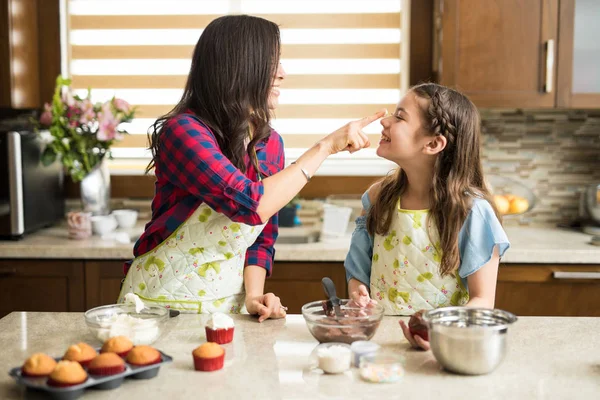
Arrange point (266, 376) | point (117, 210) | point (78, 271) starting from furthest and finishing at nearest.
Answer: point (117, 210), point (78, 271), point (266, 376)

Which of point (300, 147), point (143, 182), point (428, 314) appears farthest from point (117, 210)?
point (428, 314)

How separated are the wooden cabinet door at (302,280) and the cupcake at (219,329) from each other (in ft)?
4.49

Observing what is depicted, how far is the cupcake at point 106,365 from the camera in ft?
4.09

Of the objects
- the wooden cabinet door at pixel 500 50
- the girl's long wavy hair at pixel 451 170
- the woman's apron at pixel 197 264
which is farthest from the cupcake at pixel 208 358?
the wooden cabinet door at pixel 500 50

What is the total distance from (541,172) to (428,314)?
90.3 inches

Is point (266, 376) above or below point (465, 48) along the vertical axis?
below

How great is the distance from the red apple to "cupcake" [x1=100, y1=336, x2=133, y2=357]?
1.85ft

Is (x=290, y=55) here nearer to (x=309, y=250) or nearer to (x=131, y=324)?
(x=309, y=250)

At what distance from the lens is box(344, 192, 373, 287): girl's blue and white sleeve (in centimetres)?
206

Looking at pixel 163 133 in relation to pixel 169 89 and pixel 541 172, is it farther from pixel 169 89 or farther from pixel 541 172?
pixel 541 172

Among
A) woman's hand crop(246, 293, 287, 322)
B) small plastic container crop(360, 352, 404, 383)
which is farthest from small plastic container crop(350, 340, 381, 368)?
woman's hand crop(246, 293, 287, 322)

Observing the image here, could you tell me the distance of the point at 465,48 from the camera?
3.06 metres

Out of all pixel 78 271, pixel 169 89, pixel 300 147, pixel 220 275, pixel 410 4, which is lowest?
pixel 78 271

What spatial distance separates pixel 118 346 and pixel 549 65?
2.33 m
